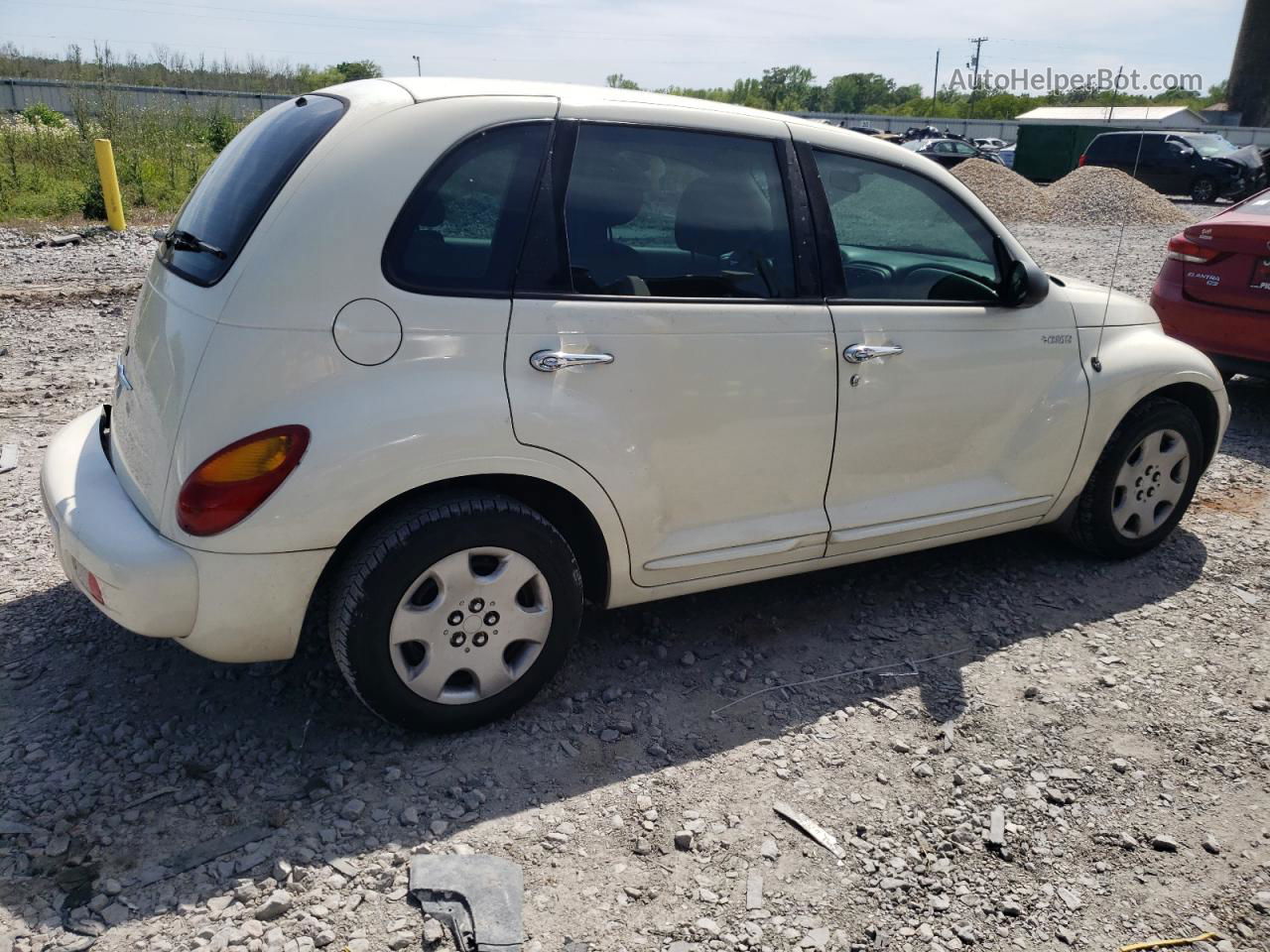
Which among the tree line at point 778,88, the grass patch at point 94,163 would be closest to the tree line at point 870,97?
the tree line at point 778,88

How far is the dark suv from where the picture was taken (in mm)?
26125

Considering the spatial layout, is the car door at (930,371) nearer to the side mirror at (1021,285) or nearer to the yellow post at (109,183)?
the side mirror at (1021,285)

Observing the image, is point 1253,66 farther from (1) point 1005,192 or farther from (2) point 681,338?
(2) point 681,338

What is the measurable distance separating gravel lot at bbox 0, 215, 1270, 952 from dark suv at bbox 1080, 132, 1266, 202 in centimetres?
2537

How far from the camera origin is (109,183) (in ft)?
43.8

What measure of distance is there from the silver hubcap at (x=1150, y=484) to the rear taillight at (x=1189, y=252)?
8.82ft

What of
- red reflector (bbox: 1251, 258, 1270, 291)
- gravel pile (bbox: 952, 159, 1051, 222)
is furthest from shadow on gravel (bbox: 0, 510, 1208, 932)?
gravel pile (bbox: 952, 159, 1051, 222)

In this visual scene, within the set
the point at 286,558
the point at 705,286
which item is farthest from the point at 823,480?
the point at 286,558

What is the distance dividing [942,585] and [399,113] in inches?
115

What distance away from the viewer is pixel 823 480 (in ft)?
11.8

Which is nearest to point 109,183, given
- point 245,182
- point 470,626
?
point 245,182

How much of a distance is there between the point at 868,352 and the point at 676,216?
2.68 ft

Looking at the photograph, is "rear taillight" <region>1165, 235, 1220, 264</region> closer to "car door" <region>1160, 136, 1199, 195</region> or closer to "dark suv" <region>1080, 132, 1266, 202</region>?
"dark suv" <region>1080, 132, 1266, 202</region>

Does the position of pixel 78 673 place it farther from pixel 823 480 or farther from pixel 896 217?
pixel 896 217
